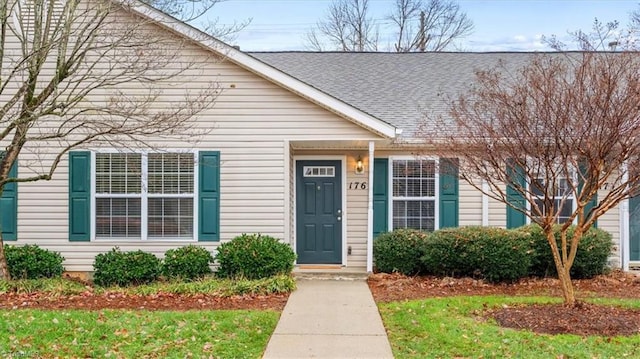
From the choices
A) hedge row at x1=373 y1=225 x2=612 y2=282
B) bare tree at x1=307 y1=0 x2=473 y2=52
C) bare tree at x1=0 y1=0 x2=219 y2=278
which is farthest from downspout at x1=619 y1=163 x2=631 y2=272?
bare tree at x1=307 y1=0 x2=473 y2=52

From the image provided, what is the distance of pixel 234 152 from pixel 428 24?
17.7m

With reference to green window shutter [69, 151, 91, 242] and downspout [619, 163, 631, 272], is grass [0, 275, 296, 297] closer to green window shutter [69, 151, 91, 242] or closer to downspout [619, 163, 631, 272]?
green window shutter [69, 151, 91, 242]

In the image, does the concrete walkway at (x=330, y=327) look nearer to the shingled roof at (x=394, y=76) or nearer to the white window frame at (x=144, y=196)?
the white window frame at (x=144, y=196)

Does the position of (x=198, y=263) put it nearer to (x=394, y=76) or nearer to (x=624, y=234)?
(x=394, y=76)

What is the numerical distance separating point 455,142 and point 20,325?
5560 millimetres

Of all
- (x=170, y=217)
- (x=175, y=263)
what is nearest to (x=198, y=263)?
(x=175, y=263)

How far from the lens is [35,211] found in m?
8.72

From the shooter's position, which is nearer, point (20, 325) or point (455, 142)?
point (20, 325)

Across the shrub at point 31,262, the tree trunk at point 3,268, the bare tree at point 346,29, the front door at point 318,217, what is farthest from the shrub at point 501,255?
the bare tree at point 346,29

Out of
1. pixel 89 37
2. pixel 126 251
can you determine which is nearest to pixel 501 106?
pixel 89 37

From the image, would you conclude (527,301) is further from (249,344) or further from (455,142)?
(249,344)

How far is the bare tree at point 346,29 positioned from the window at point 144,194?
15.2 meters

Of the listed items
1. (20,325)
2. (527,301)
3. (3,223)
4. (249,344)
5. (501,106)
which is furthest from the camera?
(3,223)

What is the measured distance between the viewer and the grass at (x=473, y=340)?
4777mm
